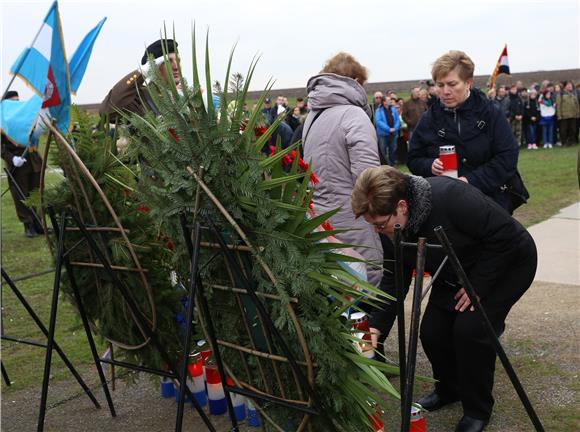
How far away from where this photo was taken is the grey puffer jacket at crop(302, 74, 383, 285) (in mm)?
4203

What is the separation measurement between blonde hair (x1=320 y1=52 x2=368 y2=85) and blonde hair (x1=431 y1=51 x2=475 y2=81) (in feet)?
1.44

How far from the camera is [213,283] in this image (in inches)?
112

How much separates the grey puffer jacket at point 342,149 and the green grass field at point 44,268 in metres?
1.54

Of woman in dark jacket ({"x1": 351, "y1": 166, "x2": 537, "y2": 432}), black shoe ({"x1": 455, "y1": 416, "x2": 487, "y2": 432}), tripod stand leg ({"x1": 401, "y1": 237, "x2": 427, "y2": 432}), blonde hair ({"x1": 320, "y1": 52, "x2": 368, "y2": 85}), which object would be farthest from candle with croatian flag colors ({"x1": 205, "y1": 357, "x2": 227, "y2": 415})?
blonde hair ({"x1": 320, "y1": 52, "x2": 368, "y2": 85})

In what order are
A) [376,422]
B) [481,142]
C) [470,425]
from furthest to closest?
[481,142] < [470,425] < [376,422]

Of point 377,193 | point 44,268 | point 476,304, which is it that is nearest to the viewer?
point 476,304

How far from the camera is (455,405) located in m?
4.04

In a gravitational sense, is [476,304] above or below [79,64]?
below

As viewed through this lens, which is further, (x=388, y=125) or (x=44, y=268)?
(x=388, y=125)

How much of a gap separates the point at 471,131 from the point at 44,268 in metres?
6.30

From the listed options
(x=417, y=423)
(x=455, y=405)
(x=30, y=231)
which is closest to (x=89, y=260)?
(x=417, y=423)

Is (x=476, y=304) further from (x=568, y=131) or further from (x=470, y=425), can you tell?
(x=568, y=131)

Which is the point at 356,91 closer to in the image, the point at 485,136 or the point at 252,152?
the point at 485,136

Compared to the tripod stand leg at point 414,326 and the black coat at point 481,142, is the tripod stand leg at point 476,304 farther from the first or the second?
the black coat at point 481,142
